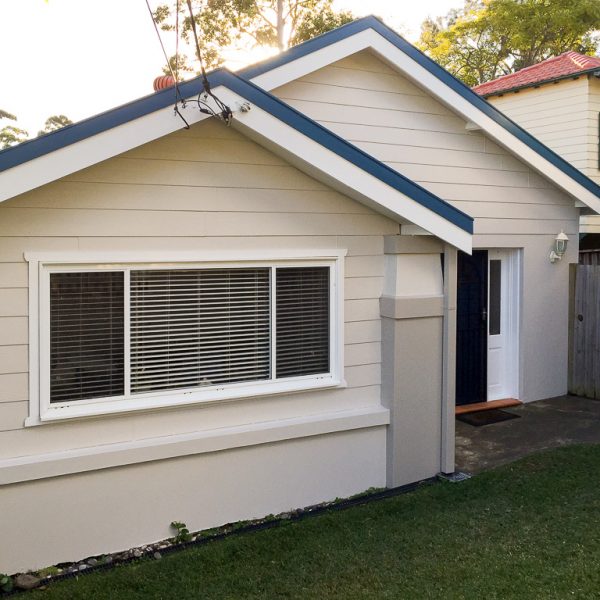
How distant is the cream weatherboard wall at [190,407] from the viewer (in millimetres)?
4926

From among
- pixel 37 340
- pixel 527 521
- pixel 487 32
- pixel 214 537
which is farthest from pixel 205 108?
pixel 487 32

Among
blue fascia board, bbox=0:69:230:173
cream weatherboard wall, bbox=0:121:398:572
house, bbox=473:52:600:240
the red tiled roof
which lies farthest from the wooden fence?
blue fascia board, bbox=0:69:230:173

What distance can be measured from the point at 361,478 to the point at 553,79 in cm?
1017

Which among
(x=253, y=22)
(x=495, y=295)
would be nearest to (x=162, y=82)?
(x=495, y=295)

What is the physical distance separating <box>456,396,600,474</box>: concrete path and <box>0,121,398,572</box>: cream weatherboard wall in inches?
54.4

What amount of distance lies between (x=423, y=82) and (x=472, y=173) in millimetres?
1481

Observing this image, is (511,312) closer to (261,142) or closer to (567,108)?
(261,142)

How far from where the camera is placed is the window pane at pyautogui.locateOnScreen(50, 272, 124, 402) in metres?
5.06

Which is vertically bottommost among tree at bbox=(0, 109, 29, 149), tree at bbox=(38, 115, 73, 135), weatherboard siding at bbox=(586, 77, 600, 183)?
weatherboard siding at bbox=(586, 77, 600, 183)

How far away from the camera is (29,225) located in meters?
4.90

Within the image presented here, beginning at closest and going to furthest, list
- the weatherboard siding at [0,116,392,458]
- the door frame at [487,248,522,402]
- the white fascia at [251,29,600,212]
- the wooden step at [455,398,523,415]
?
the weatherboard siding at [0,116,392,458] → the white fascia at [251,29,600,212] → the wooden step at [455,398,523,415] → the door frame at [487,248,522,402]

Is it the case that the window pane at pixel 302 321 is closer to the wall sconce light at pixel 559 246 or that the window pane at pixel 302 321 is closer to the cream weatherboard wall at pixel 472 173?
the cream weatherboard wall at pixel 472 173

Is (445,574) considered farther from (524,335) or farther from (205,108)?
(524,335)

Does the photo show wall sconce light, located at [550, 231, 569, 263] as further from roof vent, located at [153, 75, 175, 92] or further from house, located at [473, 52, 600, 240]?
roof vent, located at [153, 75, 175, 92]
